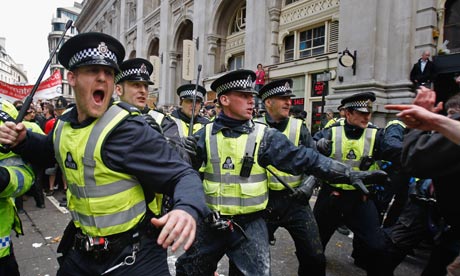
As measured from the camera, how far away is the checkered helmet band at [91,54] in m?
1.87

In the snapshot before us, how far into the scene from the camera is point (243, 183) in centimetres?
273

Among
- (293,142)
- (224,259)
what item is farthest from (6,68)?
(293,142)

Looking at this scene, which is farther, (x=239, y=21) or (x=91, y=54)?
(x=239, y=21)

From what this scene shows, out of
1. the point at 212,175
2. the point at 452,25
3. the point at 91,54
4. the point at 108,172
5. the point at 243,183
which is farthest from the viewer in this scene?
the point at 452,25

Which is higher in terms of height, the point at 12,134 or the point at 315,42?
the point at 315,42

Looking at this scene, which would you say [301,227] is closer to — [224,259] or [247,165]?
[247,165]

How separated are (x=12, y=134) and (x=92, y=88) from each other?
2.16ft

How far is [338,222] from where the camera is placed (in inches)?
152

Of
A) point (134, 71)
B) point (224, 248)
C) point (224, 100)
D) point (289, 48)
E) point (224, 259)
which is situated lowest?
point (224, 259)

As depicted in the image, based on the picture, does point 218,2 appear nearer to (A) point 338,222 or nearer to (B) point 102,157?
(A) point 338,222

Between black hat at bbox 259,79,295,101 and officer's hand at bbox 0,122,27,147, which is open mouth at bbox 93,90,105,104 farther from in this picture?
black hat at bbox 259,79,295,101

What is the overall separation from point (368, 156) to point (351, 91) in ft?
24.1

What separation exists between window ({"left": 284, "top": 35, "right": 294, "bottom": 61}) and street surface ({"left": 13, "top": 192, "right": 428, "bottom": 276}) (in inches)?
420

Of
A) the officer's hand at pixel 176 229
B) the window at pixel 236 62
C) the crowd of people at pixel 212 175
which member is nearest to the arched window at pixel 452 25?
the crowd of people at pixel 212 175
